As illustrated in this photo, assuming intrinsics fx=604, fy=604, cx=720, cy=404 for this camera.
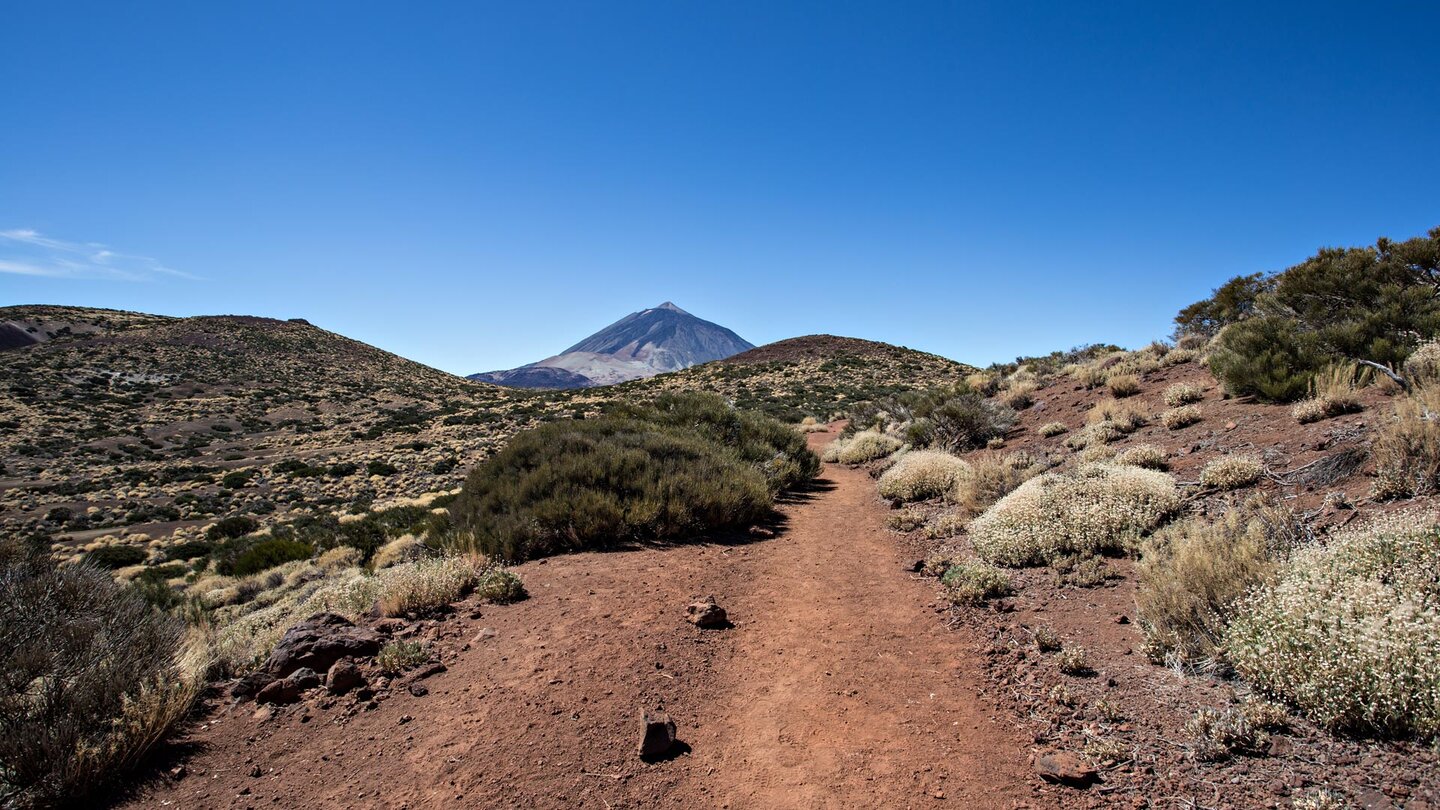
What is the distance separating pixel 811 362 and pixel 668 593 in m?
48.6

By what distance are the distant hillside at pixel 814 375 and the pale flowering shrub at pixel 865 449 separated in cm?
1306

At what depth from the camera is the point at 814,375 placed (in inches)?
1908

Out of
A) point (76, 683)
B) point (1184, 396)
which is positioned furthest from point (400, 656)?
point (1184, 396)

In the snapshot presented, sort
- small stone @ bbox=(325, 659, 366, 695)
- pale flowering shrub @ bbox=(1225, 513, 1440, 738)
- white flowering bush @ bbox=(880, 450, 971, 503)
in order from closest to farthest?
pale flowering shrub @ bbox=(1225, 513, 1440, 738) → small stone @ bbox=(325, 659, 366, 695) → white flowering bush @ bbox=(880, 450, 971, 503)

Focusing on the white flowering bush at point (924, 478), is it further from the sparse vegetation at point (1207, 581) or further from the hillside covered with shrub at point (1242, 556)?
the sparse vegetation at point (1207, 581)

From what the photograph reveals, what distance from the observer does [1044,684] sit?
176 inches

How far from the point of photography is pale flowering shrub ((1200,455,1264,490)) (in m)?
6.55

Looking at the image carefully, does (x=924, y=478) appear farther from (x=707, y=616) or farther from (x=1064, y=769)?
Result: (x=1064, y=769)

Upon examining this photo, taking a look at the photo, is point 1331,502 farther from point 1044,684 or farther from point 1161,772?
point 1161,772

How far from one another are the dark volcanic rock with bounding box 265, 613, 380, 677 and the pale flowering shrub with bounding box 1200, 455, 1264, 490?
8736 mm

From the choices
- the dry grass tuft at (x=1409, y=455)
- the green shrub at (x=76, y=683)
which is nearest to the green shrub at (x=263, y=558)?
the green shrub at (x=76, y=683)

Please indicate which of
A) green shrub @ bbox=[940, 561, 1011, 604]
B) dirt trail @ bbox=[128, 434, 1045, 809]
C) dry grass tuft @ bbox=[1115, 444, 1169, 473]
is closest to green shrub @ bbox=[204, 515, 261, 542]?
dirt trail @ bbox=[128, 434, 1045, 809]

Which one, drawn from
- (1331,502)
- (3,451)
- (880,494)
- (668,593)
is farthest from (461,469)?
(3,451)

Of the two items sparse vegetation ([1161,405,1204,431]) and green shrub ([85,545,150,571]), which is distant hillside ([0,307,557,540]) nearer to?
green shrub ([85,545,150,571])
